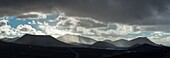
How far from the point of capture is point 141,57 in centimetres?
19625

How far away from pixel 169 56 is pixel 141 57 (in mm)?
15479

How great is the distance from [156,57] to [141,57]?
1075 centimetres

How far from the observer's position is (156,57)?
188 meters

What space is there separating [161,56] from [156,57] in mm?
3440

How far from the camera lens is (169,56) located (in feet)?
618

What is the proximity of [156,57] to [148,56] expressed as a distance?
8.01 meters

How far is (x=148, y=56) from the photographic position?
195 meters

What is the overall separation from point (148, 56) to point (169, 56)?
38.9 ft

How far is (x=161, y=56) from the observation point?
621 feet

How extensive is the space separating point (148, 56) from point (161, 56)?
8139 mm
